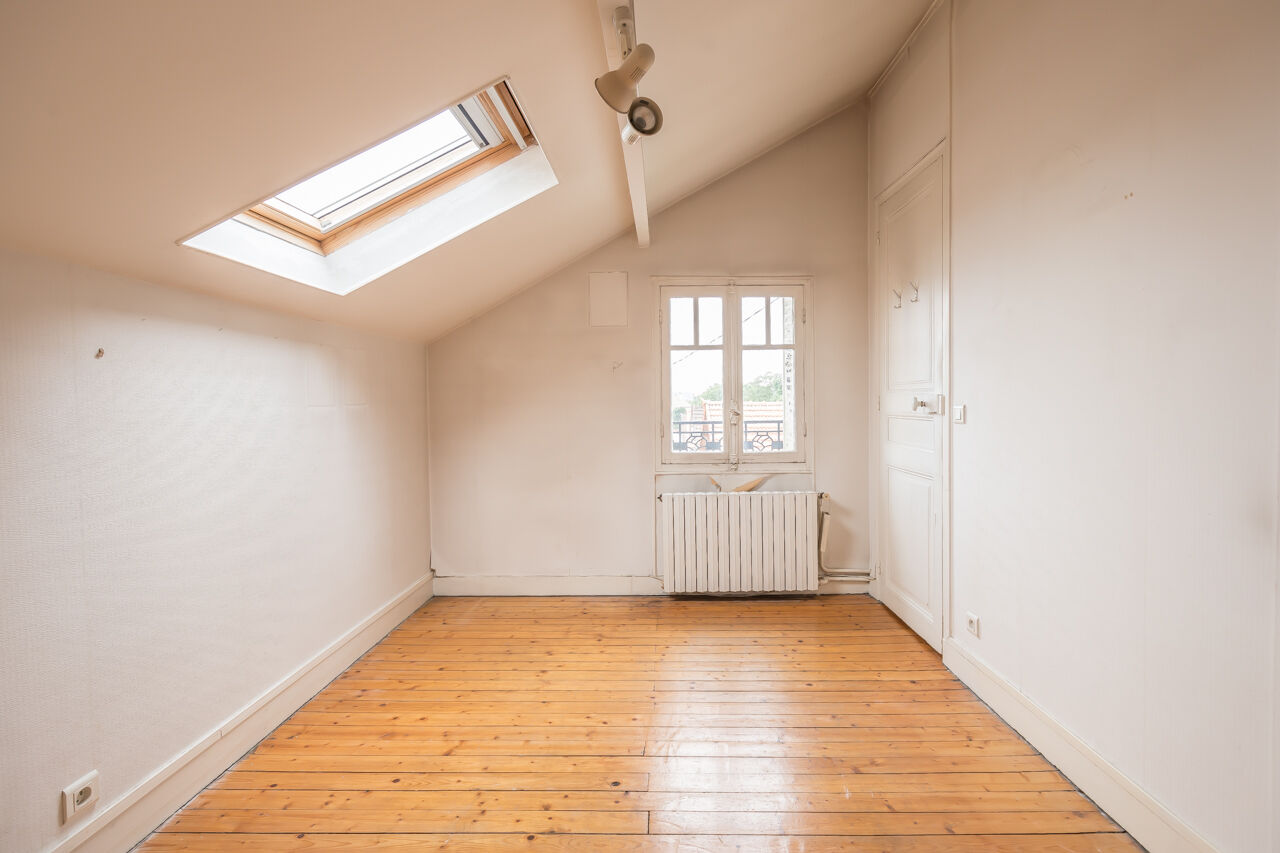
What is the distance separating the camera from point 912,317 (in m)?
3.39

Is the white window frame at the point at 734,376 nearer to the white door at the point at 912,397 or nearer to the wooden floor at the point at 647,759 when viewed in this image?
the white door at the point at 912,397

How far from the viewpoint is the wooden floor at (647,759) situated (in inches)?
73.1

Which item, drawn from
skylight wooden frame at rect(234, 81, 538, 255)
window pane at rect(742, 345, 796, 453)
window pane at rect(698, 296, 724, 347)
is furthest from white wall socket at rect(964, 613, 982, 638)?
skylight wooden frame at rect(234, 81, 538, 255)

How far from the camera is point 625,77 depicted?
1.77 m

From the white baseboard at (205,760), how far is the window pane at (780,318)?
10.5 feet

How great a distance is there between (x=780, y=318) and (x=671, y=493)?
148 cm

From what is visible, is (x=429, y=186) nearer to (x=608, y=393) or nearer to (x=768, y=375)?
(x=608, y=393)

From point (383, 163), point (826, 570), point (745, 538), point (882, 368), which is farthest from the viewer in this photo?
point (826, 570)

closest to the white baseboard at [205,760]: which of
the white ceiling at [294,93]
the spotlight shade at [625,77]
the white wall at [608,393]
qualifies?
the white wall at [608,393]

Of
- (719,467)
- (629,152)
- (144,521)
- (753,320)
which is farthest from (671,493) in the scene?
(144,521)

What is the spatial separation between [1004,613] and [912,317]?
1.69 meters

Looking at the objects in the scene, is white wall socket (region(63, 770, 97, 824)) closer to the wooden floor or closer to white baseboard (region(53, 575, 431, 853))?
white baseboard (region(53, 575, 431, 853))

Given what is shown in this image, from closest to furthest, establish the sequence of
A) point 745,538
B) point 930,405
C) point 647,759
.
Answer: point 647,759 → point 930,405 → point 745,538

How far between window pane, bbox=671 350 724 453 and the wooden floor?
1.39 m
